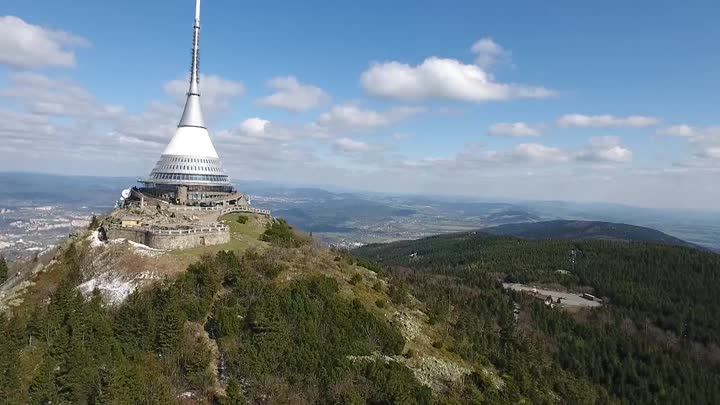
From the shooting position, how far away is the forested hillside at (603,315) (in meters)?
58.0

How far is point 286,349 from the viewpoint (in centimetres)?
3756

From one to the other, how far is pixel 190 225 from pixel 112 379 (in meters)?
22.6

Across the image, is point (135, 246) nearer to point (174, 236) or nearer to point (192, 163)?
point (174, 236)

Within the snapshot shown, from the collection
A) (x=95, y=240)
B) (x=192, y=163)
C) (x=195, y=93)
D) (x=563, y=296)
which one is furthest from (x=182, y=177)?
(x=563, y=296)

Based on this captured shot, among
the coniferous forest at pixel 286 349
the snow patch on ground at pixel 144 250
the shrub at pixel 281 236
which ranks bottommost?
the coniferous forest at pixel 286 349

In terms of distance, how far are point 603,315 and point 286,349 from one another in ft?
230

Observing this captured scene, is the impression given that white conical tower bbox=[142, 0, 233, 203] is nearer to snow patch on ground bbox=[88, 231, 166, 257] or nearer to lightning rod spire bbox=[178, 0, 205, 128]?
lightning rod spire bbox=[178, 0, 205, 128]

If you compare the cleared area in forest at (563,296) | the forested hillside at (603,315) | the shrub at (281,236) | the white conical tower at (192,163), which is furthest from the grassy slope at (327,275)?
the cleared area in forest at (563,296)

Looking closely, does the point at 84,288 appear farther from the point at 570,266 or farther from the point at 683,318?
the point at 570,266

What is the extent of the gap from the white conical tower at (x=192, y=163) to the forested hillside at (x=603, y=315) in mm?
30856

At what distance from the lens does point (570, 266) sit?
129000mm

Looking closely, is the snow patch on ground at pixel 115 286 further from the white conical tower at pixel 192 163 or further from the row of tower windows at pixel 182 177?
the row of tower windows at pixel 182 177

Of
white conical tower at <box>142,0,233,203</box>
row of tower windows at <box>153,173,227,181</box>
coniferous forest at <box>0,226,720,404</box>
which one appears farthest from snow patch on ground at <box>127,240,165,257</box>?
row of tower windows at <box>153,173,227,181</box>

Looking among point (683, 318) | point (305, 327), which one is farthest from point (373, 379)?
point (683, 318)
